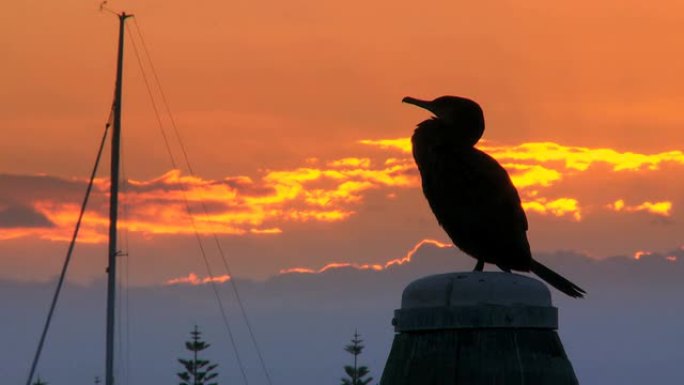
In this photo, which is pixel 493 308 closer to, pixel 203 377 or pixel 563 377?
pixel 563 377

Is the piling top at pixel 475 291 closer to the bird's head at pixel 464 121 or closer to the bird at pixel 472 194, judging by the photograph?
the bird at pixel 472 194

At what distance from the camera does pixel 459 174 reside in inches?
345

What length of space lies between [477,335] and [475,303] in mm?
160

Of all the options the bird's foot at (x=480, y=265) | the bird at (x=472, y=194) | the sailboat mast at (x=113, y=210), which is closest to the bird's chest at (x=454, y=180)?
the bird at (x=472, y=194)

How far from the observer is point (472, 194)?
8711 millimetres

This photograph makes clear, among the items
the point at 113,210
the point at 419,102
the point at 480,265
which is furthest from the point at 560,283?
the point at 113,210

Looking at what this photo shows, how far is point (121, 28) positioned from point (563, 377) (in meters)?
42.2

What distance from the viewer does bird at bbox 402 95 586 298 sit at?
8617 millimetres

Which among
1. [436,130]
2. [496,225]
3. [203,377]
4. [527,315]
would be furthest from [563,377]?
[203,377]

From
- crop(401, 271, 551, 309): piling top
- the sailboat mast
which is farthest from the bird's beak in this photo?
the sailboat mast

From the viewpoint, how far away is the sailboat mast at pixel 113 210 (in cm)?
3903

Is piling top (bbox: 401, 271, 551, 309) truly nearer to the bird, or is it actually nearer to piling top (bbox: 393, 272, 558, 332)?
piling top (bbox: 393, 272, 558, 332)

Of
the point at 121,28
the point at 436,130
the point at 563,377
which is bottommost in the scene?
the point at 563,377

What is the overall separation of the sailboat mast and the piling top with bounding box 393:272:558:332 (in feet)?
110
